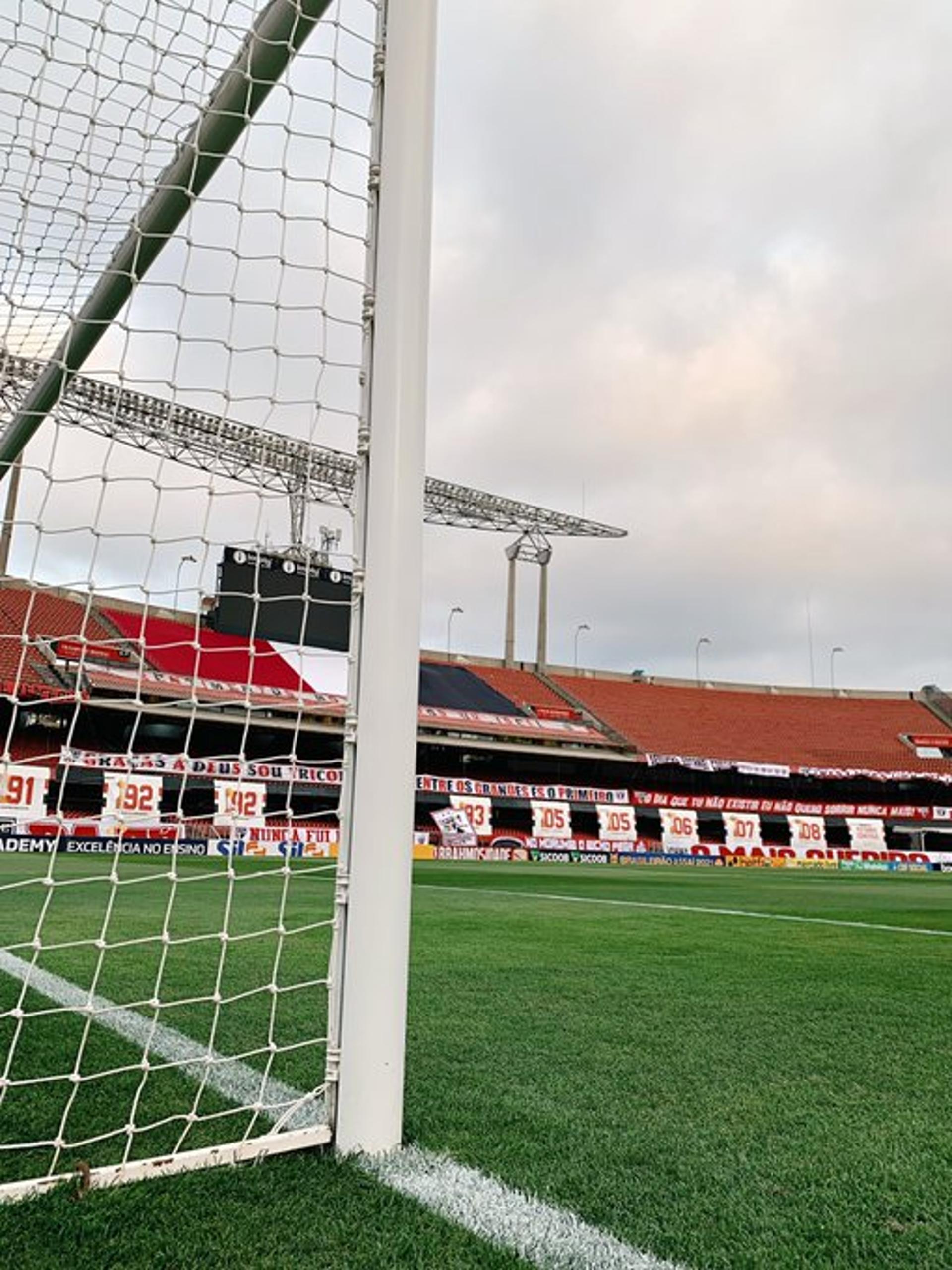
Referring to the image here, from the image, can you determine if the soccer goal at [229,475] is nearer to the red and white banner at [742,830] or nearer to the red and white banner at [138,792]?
the red and white banner at [138,792]

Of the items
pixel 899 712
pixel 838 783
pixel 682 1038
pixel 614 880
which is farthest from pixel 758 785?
pixel 682 1038

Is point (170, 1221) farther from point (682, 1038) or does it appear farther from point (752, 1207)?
point (682, 1038)

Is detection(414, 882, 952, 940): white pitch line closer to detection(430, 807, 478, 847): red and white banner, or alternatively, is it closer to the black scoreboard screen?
the black scoreboard screen

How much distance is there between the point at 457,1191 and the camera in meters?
1.52

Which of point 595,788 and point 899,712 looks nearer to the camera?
point 595,788

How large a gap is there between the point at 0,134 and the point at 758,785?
3752 cm

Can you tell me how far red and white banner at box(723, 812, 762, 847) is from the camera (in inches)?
1282

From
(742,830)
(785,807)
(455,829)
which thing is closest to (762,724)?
(785,807)

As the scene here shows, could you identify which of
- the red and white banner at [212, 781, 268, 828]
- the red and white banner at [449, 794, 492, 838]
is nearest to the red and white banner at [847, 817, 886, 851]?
the red and white banner at [449, 794, 492, 838]

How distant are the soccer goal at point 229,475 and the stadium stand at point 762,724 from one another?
33755mm

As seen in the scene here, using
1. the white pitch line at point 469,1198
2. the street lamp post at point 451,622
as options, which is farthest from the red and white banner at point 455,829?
the white pitch line at point 469,1198

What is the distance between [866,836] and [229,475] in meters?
35.6

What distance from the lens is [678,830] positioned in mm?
31469

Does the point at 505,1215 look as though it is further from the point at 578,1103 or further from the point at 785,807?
the point at 785,807
